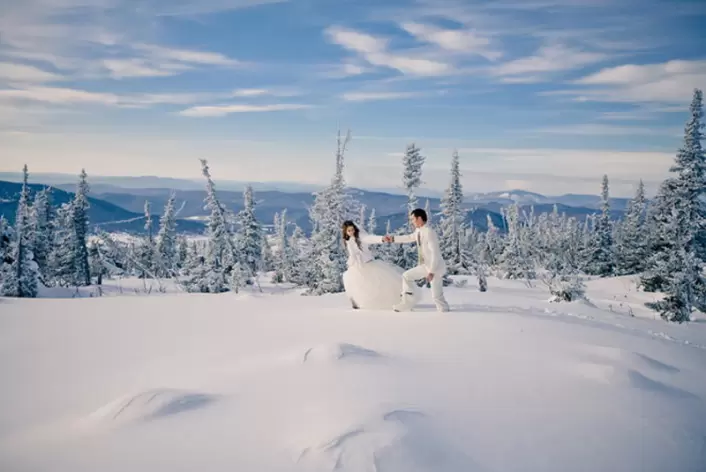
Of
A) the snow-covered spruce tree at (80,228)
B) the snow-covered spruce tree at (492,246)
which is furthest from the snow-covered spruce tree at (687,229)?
the snow-covered spruce tree at (80,228)

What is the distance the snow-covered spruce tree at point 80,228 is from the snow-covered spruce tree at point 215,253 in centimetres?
1400

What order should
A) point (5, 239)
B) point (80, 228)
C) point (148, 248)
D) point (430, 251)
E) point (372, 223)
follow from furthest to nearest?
point (148, 248) < point (80, 228) < point (372, 223) < point (5, 239) < point (430, 251)

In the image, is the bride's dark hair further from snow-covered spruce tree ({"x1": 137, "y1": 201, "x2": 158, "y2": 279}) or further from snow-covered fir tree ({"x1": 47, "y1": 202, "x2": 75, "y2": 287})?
snow-covered spruce tree ({"x1": 137, "y1": 201, "x2": 158, "y2": 279})

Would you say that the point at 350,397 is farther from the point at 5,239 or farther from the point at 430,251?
the point at 5,239

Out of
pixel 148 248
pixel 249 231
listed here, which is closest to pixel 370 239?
pixel 249 231

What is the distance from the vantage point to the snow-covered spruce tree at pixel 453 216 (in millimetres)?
41500

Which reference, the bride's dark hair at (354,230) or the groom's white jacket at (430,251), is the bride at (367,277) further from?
the groom's white jacket at (430,251)

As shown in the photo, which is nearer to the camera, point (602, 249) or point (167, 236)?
point (602, 249)

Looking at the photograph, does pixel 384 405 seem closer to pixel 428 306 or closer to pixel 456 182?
pixel 428 306

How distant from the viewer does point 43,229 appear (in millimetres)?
44906

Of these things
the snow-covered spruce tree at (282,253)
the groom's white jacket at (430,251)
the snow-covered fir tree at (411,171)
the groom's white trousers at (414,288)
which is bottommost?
the snow-covered spruce tree at (282,253)

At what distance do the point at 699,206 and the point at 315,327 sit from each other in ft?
73.2

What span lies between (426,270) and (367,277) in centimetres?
116

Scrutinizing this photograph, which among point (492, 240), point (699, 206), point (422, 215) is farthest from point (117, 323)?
point (492, 240)
